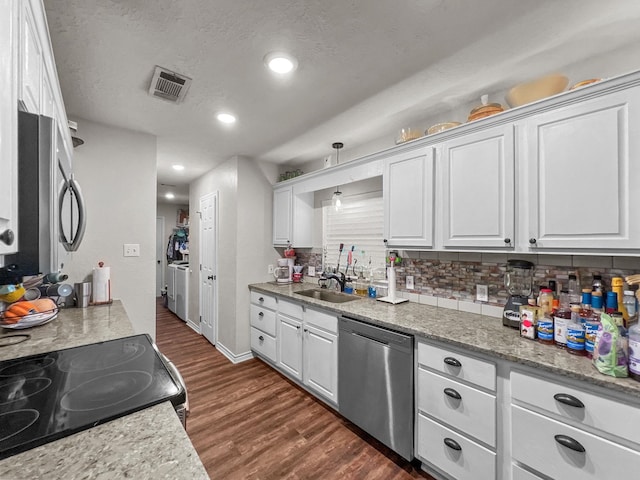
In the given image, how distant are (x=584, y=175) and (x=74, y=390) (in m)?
2.24

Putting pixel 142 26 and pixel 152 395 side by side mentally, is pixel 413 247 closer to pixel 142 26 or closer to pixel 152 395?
pixel 152 395

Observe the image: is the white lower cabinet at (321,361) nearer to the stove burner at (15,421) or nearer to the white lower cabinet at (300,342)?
the white lower cabinet at (300,342)

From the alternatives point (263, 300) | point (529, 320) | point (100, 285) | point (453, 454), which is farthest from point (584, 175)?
point (100, 285)

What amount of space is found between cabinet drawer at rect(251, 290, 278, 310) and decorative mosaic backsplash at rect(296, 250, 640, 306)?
1267 mm

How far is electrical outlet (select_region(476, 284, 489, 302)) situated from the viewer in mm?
1934

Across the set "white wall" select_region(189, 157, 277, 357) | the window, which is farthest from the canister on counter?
"white wall" select_region(189, 157, 277, 357)

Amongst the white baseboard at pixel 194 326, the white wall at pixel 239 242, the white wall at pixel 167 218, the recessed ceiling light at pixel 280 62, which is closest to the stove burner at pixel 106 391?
the recessed ceiling light at pixel 280 62

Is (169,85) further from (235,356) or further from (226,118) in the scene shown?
(235,356)

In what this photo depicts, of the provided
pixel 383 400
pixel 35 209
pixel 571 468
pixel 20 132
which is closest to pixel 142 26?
pixel 20 132

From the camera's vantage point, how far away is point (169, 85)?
71.3 inches

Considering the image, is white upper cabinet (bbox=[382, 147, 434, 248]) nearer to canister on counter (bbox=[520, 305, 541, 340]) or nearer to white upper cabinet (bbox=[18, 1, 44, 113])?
canister on counter (bbox=[520, 305, 541, 340])

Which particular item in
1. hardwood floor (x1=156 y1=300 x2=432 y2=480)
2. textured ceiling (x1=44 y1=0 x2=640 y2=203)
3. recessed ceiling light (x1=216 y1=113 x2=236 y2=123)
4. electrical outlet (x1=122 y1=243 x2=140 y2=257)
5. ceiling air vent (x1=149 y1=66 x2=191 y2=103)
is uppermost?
textured ceiling (x1=44 y1=0 x2=640 y2=203)

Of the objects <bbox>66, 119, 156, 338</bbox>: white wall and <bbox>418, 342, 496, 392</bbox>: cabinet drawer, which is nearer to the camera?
<bbox>418, 342, 496, 392</bbox>: cabinet drawer

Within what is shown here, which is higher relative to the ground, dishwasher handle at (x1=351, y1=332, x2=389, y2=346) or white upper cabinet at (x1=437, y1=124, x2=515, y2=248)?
white upper cabinet at (x1=437, y1=124, x2=515, y2=248)
